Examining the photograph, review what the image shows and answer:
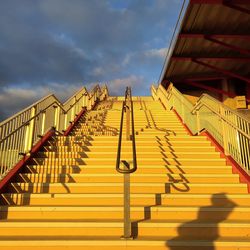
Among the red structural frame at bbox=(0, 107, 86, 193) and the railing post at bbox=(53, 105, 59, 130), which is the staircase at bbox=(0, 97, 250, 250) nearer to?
the red structural frame at bbox=(0, 107, 86, 193)

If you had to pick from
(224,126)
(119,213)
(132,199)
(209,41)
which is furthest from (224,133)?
(209,41)

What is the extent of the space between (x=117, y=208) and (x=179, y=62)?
13888 mm

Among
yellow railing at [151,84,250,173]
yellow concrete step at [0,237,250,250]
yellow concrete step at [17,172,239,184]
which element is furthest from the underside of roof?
yellow concrete step at [0,237,250,250]

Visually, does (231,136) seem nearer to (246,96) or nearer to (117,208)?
(117,208)

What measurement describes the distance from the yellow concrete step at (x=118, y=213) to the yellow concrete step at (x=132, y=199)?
0.29 m

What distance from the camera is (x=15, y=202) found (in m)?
4.48

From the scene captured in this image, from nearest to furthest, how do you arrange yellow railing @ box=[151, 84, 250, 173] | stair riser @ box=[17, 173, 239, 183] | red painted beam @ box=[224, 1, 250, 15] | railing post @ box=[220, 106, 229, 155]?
stair riser @ box=[17, 173, 239, 183] < yellow railing @ box=[151, 84, 250, 173] < railing post @ box=[220, 106, 229, 155] < red painted beam @ box=[224, 1, 250, 15]

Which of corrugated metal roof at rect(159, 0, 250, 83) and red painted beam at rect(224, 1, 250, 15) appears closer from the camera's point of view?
red painted beam at rect(224, 1, 250, 15)

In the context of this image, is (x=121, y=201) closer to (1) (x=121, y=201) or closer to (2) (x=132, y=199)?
(1) (x=121, y=201)

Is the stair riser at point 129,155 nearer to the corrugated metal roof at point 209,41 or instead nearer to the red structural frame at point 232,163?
the red structural frame at point 232,163

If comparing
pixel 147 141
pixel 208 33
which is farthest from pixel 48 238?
pixel 208 33

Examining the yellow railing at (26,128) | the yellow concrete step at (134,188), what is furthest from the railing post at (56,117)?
the yellow concrete step at (134,188)

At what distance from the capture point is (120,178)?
512 cm

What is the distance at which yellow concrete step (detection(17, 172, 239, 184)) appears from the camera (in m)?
5.09
